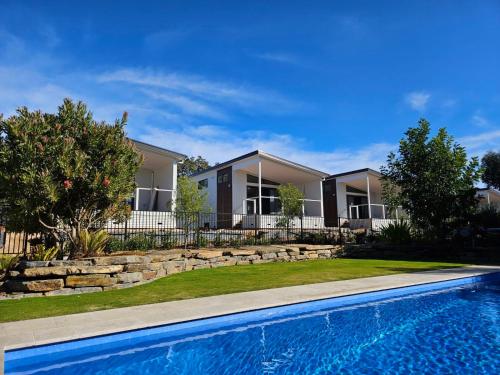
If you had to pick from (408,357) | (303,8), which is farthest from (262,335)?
(303,8)

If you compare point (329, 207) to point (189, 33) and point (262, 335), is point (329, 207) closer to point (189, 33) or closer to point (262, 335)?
point (189, 33)

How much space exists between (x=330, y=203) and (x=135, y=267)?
76.0 feet

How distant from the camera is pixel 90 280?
854 cm

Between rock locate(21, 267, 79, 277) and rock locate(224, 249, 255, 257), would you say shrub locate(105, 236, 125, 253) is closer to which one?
rock locate(21, 267, 79, 277)

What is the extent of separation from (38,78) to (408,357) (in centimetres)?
1188

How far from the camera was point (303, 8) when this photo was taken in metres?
11.8

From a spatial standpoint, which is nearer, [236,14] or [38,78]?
[38,78]

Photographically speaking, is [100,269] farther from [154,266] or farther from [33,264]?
[154,266]

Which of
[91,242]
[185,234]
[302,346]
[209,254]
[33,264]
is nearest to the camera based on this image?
[302,346]

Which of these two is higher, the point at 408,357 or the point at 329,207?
the point at 329,207

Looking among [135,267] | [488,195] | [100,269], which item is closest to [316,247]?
[135,267]

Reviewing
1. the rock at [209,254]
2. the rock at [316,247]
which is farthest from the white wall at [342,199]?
the rock at [209,254]

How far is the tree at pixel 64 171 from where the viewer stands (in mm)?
8414

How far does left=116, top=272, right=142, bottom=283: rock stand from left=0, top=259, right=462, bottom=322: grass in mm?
349
